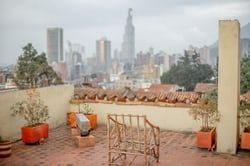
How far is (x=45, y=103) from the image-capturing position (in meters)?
8.34

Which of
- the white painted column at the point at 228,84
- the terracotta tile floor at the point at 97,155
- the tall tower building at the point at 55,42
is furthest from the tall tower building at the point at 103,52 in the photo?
the white painted column at the point at 228,84

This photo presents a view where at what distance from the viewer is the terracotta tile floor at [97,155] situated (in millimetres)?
5625

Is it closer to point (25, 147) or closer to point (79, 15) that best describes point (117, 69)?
point (79, 15)

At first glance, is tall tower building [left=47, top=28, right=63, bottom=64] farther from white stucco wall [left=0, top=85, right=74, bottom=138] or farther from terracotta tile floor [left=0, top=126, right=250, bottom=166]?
terracotta tile floor [left=0, top=126, right=250, bottom=166]

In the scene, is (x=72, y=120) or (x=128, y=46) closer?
(x=72, y=120)

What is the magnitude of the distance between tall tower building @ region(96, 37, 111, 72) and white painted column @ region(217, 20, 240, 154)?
3422cm

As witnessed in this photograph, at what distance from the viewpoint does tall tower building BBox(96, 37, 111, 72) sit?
41.0 m

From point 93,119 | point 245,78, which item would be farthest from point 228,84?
point 245,78

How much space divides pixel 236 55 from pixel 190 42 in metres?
31.8

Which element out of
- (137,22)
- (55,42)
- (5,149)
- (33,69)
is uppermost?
(137,22)

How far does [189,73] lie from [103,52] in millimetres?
13027

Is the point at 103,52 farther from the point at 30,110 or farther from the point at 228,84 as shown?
the point at 228,84

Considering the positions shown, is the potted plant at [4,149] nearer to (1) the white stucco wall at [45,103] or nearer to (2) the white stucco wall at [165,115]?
(1) the white stucco wall at [45,103]

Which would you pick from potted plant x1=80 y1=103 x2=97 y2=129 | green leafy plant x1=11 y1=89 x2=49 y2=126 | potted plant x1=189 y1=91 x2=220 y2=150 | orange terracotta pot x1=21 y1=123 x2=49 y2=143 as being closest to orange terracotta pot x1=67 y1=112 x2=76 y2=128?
potted plant x1=80 y1=103 x2=97 y2=129
